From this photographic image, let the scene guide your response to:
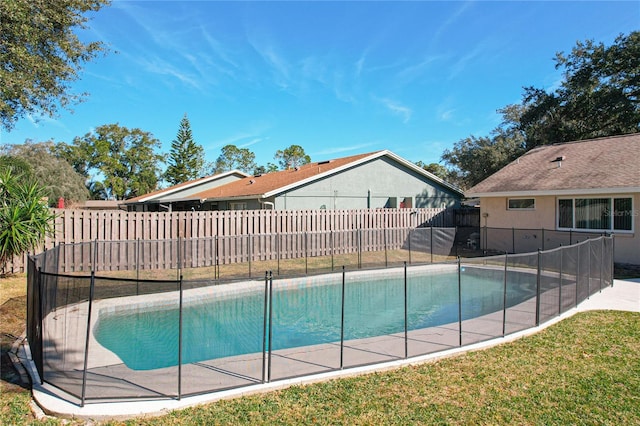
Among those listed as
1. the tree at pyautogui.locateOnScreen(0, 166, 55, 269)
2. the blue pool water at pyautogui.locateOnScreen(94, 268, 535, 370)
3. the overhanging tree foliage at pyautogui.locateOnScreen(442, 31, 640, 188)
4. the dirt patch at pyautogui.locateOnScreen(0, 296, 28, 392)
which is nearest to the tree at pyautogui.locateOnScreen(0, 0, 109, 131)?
the tree at pyautogui.locateOnScreen(0, 166, 55, 269)

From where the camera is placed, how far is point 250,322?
18.9 ft

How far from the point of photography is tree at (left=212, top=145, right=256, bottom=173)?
287 ft

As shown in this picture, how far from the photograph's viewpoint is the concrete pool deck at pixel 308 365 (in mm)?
4320

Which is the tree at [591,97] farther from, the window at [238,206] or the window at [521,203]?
the window at [238,206]

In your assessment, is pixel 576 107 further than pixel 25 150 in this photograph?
No

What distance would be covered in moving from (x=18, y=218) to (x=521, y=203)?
1950cm

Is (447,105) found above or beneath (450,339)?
above

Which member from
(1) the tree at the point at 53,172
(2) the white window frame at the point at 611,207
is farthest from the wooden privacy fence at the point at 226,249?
(1) the tree at the point at 53,172

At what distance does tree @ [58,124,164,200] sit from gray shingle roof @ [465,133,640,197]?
6139cm

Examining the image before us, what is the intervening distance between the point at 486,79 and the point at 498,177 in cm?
1084

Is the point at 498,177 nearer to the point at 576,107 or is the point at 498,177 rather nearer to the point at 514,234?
the point at 514,234

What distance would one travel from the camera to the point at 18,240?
1109 cm

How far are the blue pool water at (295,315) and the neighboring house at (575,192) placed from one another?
28.7 feet

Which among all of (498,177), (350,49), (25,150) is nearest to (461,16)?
(350,49)
